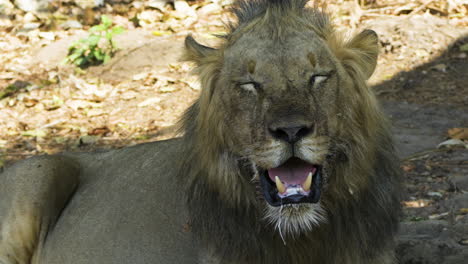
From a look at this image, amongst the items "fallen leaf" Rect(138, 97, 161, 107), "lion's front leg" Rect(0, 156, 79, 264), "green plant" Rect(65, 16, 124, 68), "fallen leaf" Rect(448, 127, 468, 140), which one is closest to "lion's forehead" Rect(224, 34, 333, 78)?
"lion's front leg" Rect(0, 156, 79, 264)

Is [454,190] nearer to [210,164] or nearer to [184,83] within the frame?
[210,164]

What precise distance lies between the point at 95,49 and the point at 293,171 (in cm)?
727

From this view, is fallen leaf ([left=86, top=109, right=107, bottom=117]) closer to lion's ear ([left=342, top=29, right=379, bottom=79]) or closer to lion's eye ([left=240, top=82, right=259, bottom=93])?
lion's ear ([left=342, top=29, right=379, bottom=79])

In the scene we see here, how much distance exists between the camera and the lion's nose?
112 inches

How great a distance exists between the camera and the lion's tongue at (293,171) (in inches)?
119

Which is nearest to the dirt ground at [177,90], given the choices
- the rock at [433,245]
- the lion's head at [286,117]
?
the rock at [433,245]

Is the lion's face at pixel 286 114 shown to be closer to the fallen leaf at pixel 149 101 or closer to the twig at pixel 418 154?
the twig at pixel 418 154

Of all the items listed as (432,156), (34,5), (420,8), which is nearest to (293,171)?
(432,156)

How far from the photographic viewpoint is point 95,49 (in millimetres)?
9867

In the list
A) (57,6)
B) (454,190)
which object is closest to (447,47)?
(454,190)

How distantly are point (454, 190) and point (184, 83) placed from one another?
4.29 metres

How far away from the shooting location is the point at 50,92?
934 centimetres

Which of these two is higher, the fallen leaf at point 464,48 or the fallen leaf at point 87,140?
the fallen leaf at point 464,48

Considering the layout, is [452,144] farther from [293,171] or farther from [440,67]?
[293,171]
